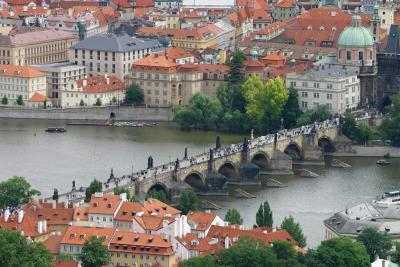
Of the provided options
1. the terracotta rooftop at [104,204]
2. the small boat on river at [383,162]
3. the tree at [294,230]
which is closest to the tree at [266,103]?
the small boat on river at [383,162]

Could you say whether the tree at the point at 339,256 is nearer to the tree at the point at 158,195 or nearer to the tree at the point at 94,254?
the tree at the point at 94,254

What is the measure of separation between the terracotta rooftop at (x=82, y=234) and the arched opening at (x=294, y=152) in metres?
25.0

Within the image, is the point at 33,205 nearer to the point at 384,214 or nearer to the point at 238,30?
the point at 384,214

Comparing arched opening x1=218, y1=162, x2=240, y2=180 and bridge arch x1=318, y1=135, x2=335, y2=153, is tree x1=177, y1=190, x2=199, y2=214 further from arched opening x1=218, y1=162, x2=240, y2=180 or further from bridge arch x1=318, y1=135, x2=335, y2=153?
bridge arch x1=318, y1=135, x2=335, y2=153

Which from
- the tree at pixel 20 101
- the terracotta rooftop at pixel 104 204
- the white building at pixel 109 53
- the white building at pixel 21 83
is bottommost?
the terracotta rooftop at pixel 104 204

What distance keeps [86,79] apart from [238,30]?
48.2 ft

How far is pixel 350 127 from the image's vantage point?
98500mm

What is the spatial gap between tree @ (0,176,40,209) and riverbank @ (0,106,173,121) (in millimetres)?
27101

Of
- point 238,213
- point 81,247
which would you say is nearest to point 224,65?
point 238,213

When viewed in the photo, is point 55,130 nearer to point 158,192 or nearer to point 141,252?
point 158,192

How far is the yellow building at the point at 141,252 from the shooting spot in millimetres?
69625

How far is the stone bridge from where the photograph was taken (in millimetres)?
85812

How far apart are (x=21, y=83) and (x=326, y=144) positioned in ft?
52.5

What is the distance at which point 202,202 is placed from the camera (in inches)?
3337
